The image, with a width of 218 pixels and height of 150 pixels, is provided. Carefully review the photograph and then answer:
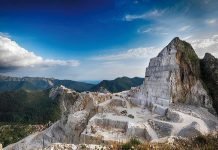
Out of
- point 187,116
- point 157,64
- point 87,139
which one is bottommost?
point 87,139

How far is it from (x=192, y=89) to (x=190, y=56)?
682cm

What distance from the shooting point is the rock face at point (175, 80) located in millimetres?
44281

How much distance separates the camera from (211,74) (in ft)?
156

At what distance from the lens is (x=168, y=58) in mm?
47219

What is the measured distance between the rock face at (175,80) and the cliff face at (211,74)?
1.60 m

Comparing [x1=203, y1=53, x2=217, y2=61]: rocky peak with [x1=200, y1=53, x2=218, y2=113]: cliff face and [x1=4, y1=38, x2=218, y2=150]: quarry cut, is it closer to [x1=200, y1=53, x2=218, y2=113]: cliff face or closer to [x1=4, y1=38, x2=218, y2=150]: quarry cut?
[x1=200, y1=53, x2=218, y2=113]: cliff face

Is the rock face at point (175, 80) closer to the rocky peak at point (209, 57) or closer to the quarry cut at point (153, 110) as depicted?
the quarry cut at point (153, 110)

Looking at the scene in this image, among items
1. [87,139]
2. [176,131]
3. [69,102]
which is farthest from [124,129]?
[69,102]

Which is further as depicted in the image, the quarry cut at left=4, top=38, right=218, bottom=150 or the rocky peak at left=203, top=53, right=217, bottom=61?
the rocky peak at left=203, top=53, right=217, bottom=61

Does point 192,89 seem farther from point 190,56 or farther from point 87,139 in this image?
point 87,139

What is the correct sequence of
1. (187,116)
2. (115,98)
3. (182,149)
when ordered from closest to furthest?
(182,149) → (187,116) → (115,98)

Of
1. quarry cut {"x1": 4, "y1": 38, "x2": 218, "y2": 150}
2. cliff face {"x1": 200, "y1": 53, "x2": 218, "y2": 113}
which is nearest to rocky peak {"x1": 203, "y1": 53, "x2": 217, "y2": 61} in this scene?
cliff face {"x1": 200, "y1": 53, "x2": 218, "y2": 113}

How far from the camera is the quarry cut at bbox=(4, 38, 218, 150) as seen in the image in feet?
121

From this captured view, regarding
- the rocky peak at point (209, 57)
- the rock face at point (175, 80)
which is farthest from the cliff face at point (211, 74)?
the rock face at point (175, 80)
